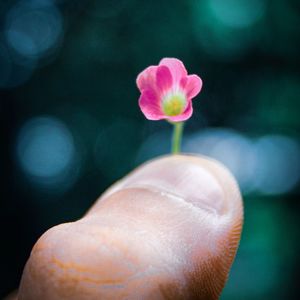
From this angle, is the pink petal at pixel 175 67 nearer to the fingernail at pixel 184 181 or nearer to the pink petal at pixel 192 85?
the pink petal at pixel 192 85

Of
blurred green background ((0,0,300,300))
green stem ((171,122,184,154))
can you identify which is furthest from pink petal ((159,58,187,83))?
blurred green background ((0,0,300,300))

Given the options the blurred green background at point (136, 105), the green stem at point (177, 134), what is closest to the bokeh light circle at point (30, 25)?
the blurred green background at point (136, 105)

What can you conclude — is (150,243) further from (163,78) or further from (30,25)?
(30,25)

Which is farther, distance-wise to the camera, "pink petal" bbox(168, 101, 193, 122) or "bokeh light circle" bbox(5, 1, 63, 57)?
"bokeh light circle" bbox(5, 1, 63, 57)

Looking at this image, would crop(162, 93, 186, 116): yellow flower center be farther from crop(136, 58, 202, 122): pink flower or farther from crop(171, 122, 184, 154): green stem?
crop(171, 122, 184, 154): green stem

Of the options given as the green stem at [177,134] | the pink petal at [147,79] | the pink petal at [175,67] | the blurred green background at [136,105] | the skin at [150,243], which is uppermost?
the pink petal at [175,67]

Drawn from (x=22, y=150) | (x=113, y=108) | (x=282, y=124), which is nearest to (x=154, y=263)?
(x=282, y=124)

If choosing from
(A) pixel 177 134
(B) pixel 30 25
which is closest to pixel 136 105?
(B) pixel 30 25
